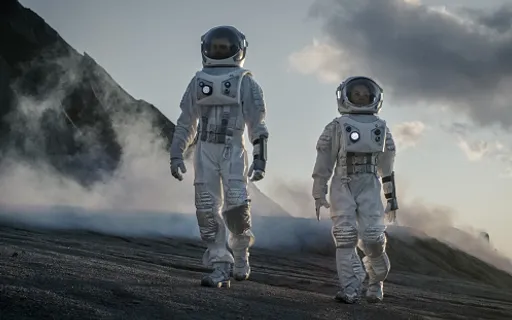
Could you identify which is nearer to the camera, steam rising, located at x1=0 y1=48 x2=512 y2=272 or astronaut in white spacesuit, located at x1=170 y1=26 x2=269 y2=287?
astronaut in white spacesuit, located at x1=170 y1=26 x2=269 y2=287

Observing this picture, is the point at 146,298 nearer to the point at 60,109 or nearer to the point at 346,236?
the point at 346,236

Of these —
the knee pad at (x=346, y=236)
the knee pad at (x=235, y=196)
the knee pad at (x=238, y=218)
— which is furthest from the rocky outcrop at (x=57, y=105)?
the knee pad at (x=346, y=236)

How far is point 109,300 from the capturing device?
187 inches

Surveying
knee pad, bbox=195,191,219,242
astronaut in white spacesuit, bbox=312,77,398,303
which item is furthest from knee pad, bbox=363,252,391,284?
knee pad, bbox=195,191,219,242

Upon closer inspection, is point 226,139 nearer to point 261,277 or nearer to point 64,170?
point 261,277

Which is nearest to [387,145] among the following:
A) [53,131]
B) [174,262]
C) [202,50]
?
[202,50]

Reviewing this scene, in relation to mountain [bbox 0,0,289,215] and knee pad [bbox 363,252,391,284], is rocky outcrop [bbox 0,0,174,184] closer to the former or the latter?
mountain [bbox 0,0,289,215]

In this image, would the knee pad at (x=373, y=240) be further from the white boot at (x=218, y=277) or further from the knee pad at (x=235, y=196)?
the white boot at (x=218, y=277)

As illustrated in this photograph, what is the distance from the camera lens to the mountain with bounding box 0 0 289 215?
2791cm

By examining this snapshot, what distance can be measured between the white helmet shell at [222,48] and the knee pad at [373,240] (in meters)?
2.20

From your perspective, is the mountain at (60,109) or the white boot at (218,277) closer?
the white boot at (218,277)

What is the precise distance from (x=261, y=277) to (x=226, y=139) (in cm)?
263

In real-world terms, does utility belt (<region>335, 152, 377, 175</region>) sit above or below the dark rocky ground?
above

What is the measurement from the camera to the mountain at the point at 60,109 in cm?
2791
